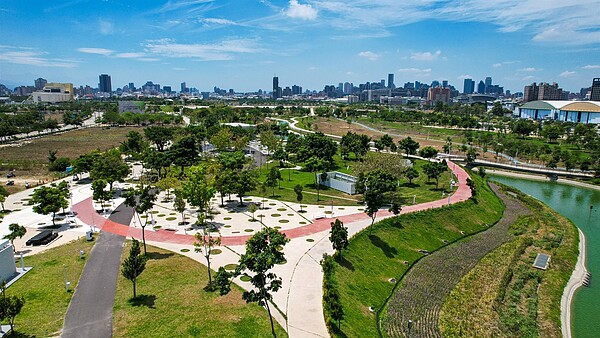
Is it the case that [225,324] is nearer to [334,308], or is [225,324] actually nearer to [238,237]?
[334,308]

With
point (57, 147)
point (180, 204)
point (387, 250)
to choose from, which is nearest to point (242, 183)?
point (180, 204)

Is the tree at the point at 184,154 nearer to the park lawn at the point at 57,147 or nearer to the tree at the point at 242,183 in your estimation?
the tree at the point at 242,183

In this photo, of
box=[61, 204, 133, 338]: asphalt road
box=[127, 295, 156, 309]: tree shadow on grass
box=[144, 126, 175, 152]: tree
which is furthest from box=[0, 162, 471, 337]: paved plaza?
box=[144, 126, 175, 152]: tree

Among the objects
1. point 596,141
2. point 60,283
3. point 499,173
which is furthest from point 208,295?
point 596,141

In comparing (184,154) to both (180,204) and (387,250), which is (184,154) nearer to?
(180,204)

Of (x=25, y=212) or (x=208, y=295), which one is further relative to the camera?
(x=25, y=212)

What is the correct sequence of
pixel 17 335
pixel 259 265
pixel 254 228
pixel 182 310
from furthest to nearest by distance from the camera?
pixel 254 228 < pixel 182 310 < pixel 17 335 < pixel 259 265

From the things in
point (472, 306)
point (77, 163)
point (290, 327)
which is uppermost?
point (77, 163)

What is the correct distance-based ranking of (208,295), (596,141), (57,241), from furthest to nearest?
1. (596,141)
2. (57,241)
3. (208,295)
